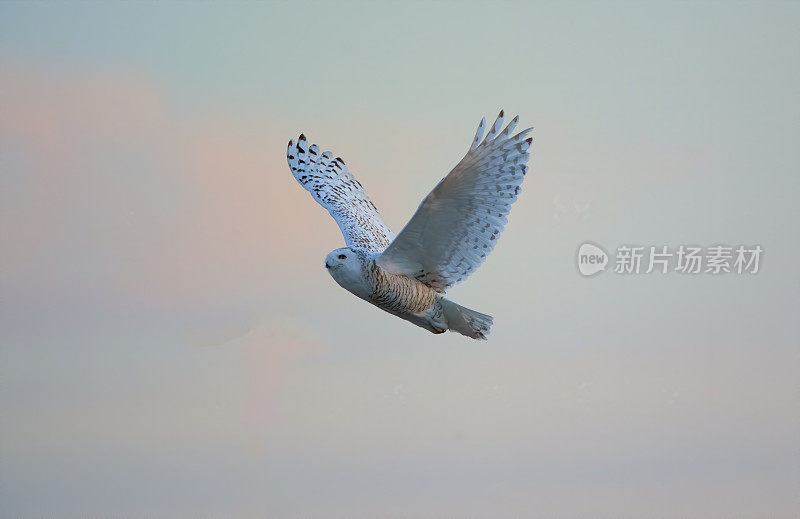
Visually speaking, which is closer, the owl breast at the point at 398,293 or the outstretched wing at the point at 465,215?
the outstretched wing at the point at 465,215

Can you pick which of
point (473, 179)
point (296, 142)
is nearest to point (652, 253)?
point (473, 179)

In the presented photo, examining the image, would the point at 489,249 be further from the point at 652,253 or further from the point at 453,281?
the point at 652,253

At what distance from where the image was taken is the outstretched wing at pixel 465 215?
264 inches

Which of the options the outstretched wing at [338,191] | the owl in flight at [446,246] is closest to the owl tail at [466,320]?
the owl in flight at [446,246]

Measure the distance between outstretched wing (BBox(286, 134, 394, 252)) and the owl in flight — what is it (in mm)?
255

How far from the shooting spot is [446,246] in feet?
23.7

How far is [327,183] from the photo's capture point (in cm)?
902

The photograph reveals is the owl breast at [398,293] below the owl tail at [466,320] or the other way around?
below

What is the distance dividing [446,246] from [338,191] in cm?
206

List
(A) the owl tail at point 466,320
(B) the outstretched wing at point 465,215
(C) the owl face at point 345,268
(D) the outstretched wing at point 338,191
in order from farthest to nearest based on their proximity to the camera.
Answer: (D) the outstretched wing at point 338,191 → (A) the owl tail at point 466,320 → (C) the owl face at point 345,268 → (B) the outstretched wing at point 465,215

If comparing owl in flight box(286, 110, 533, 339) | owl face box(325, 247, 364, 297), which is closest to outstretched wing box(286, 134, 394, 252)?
owl in flight box(286, 110, 533, 339)

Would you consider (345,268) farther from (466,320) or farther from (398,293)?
(466,320)

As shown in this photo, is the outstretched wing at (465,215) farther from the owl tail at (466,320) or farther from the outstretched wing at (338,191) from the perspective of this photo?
the outstretched wing at (338,191)

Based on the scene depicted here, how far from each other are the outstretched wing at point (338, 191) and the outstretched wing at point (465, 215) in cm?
97
